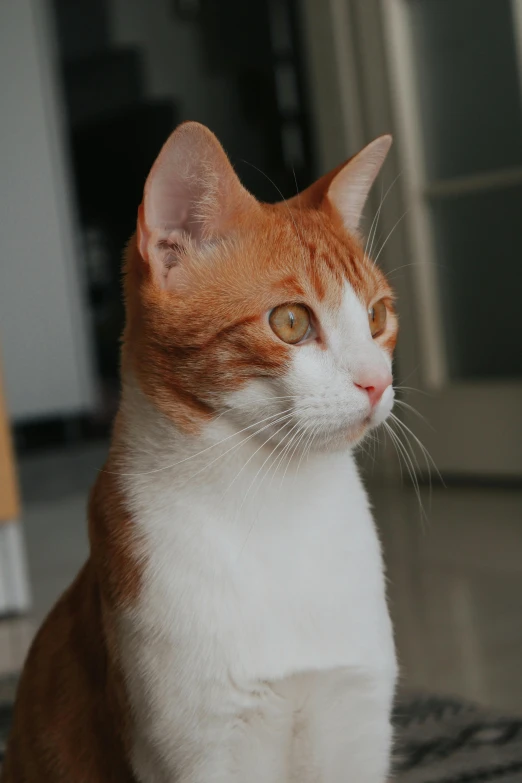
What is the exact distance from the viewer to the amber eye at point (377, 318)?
0.92 m

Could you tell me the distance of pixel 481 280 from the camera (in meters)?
3.11

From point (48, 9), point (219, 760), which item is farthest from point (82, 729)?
point (48, 9)

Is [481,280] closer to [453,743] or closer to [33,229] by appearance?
[33,229]

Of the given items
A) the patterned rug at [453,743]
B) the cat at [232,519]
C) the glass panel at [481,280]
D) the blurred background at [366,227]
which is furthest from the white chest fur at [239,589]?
the glass panel at [481,280]

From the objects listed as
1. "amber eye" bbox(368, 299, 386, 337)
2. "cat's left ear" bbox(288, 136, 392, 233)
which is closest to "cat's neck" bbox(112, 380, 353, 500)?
"amber eye" bbox(368, 299, 386, 337)

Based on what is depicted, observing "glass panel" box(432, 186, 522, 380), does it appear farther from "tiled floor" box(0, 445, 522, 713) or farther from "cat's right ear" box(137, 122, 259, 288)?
"cat's right ear" box(137, 122, 259, 288)

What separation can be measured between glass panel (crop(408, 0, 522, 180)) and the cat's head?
224 cm

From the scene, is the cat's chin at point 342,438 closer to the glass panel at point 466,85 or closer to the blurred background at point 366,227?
the blurred background at point 366,227

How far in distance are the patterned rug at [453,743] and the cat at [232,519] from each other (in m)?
0.43

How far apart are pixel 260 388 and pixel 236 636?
0.64ft

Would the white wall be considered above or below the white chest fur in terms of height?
above

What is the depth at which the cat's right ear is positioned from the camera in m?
0.84

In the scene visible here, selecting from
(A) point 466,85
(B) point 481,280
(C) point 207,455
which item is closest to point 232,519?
(C) point 207,455

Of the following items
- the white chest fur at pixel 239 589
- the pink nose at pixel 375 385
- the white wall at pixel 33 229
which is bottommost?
the white chest fur at pixel 239 589
